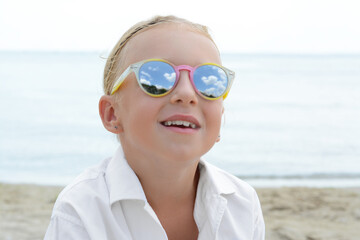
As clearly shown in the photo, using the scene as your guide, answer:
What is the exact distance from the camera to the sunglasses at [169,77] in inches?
73.4

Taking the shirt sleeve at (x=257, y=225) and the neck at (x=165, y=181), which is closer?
the neck at (x=165, y=181)

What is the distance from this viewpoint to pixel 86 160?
25.1ft

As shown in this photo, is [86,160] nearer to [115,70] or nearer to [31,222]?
[31,222]

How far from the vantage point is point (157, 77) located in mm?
1875

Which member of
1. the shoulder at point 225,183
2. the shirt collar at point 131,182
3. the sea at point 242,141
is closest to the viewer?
the shirt collar at point 131,182

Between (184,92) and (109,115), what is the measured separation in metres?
0.46

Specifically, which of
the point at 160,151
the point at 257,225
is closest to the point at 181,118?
the point at 160,151

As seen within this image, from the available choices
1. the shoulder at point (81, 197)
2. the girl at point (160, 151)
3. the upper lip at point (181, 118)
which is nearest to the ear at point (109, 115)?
the girl at point (160, 151)

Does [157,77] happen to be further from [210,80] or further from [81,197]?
[81,197]

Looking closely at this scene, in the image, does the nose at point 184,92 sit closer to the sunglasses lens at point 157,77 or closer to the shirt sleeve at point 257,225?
the sunglasses lens at point 157,77

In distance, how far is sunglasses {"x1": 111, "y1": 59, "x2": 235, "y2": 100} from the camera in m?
1.86

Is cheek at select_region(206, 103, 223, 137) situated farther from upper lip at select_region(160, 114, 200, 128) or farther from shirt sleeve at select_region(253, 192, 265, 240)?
shirt sleeve at select_region(253, 192, 265, 240)

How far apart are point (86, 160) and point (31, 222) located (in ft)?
11.0

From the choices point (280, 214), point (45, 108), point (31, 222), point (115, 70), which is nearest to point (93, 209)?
point (115, 70)
